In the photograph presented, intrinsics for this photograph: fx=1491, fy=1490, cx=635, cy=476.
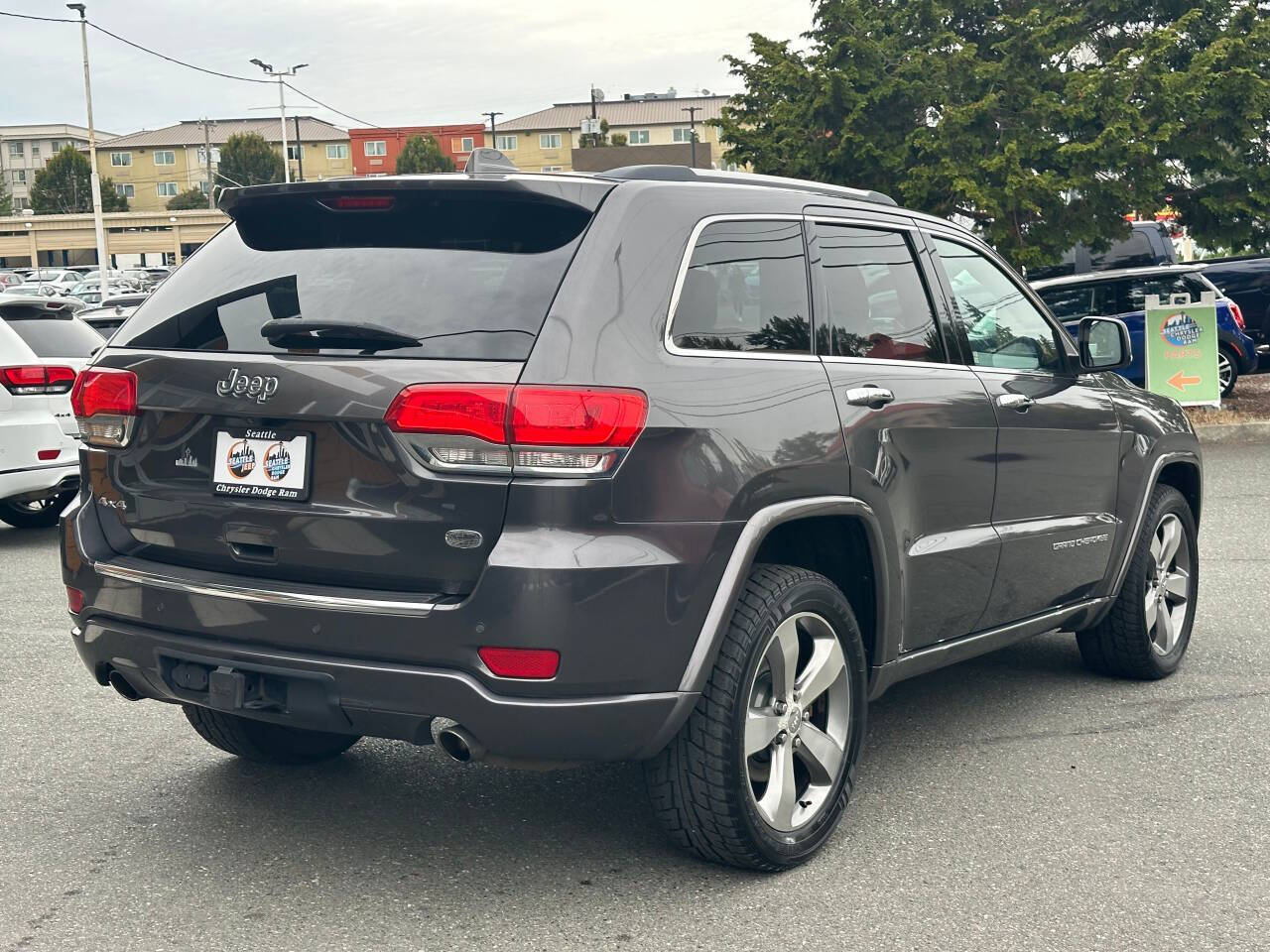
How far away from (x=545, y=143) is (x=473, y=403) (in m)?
139

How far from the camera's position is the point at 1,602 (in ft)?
25.3

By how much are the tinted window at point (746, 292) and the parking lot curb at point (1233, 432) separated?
38.8 ft

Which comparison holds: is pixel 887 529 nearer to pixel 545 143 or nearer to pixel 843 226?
pixel 843 226

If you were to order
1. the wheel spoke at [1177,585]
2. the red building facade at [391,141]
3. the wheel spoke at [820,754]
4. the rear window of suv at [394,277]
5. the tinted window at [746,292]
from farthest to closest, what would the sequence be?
the red building facade at [391,141] → the wheel spoke at [1177,585] → the wheel spoke at [820,754] → the tinted window at [746,292] → the rear window of suv at [394,277]

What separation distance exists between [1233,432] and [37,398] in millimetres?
11170

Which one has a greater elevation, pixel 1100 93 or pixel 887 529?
pixel 1100 93

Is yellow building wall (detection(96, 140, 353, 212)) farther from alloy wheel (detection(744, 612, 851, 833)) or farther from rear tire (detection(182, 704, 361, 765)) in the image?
alloy wheel (detection(744, 612, 851, 833))

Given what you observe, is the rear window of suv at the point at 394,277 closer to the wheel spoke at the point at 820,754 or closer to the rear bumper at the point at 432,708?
the rear bumper at the point at 432,708

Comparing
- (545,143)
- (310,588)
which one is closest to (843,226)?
(310,588)

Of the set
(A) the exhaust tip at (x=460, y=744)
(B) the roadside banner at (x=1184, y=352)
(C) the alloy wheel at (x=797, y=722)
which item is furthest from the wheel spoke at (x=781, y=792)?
(B) the roadside banner at (x=1184, y=352)

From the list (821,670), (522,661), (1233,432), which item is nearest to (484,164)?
(522,661)

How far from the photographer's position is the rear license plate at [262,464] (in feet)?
11.5

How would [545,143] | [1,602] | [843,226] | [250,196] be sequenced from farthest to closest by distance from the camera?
1. [545,143]
2. [1,602]
3. [843,226]
4. [250,196]

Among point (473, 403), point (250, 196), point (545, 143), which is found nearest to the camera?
point (473, 403)
